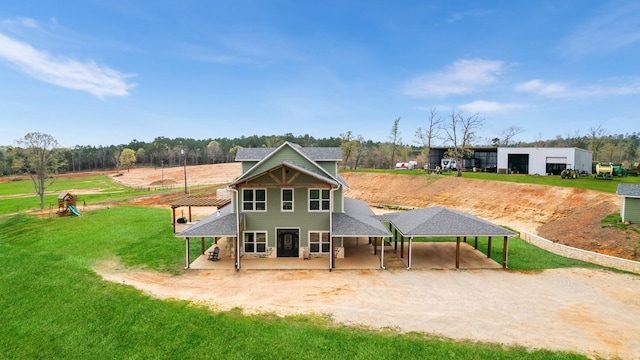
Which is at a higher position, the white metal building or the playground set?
the white metal building

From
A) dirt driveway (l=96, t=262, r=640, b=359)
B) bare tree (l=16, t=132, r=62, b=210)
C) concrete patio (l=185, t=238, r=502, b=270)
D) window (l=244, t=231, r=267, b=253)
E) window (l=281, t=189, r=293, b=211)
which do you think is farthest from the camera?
bare tree (l=16, t=132, r=62, b=210)

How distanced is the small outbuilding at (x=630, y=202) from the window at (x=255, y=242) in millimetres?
25466

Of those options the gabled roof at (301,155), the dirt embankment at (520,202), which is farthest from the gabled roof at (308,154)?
the dirt embankment at (520,202)

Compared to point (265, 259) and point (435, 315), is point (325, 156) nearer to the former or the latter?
point (265, 259)

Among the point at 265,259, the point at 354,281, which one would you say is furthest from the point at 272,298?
the point at 265,259

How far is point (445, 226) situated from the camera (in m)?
19.4

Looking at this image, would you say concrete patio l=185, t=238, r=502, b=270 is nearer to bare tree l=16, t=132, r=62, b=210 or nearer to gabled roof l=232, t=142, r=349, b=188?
gabled roof l=232, t=142, r=349, b=188

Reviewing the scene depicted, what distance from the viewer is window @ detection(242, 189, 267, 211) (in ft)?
68.1

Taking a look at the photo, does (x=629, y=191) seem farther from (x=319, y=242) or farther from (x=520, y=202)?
(x=319, y=242)

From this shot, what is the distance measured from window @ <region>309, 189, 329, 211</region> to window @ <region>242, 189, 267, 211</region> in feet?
9.54

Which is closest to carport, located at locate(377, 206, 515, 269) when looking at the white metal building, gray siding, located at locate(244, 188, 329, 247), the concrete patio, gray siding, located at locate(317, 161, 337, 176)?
the concrete patio

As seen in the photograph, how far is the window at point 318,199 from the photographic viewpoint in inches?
814

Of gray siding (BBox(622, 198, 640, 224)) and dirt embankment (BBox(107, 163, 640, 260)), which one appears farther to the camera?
dirt embankment (BBox(107, 163, 640, 260))

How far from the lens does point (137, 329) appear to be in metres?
12.6
